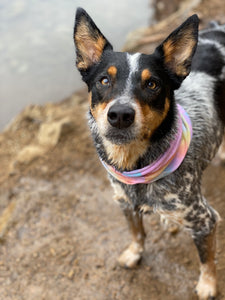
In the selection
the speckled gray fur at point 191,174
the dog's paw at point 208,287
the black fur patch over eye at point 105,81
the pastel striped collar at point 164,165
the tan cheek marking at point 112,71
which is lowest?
the dog's paw at point 208,287

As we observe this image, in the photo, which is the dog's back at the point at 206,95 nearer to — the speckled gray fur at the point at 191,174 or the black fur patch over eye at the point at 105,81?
the speckled gray fur at the point at 191,174

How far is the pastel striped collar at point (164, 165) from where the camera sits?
3033mm

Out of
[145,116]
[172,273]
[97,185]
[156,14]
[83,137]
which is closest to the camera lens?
[145,116]

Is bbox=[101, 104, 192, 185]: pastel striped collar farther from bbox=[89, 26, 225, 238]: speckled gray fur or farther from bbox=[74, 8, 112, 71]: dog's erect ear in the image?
bbox=[74, 8, 112, 71]: dog's erect ear

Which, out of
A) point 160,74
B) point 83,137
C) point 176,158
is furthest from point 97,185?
point 160,74

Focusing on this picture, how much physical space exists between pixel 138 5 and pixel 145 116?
1008 centimetres

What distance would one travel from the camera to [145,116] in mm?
2729

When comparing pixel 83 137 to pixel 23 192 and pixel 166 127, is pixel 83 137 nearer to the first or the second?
pixel 23 192

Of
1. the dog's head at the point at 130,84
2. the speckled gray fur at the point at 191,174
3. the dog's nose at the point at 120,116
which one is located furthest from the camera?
the speckled gray fur at the point at 191,174

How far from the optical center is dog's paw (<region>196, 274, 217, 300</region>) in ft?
11.9

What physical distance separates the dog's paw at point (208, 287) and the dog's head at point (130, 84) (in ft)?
5.02

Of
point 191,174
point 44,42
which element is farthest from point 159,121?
point 44,42

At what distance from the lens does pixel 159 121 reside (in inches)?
115

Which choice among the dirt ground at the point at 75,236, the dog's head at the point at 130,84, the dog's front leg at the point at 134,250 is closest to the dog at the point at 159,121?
the dog's head at the point at 130,84
